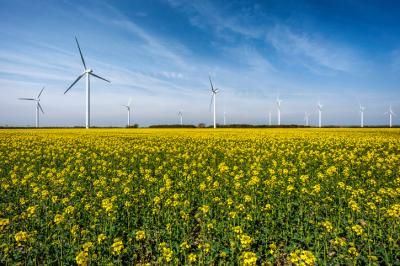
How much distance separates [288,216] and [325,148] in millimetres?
17165

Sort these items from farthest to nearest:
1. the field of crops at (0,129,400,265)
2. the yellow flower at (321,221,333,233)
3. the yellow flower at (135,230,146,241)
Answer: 1. the yellow flower at (321,221,333,233)
2. the field of crops at (0,129,400,265)
3. the yellow flower at (135,230,146,241)

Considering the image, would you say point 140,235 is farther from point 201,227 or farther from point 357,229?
point 357,229

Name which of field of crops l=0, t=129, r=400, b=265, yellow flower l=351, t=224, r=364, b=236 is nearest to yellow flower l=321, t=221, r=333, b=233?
field of crops l=0, t=129, r=400, b=265

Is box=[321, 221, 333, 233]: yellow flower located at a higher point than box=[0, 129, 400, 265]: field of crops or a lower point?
higher

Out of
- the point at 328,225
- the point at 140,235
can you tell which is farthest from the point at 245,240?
the point at 328,225

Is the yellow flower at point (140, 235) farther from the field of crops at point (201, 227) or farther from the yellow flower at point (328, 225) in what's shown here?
the yellow flower at point (328, 225)

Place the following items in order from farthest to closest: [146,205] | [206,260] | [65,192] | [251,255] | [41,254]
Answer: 1. [65,192]
2. [146,205]
3. [41,254]
4. [206,260]
5. [251,255]

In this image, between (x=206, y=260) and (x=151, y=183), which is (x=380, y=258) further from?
(x=151, y=183)

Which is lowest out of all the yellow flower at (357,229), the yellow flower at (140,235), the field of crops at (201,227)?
the field of crops at (201,227)

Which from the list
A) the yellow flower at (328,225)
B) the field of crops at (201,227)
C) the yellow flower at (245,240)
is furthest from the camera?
the yellow flower at (328,225)

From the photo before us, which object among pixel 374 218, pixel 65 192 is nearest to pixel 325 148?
pixel 374 218

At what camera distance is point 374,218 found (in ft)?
29.1

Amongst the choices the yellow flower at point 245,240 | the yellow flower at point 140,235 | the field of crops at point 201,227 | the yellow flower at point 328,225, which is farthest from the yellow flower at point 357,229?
the yellow flower at point 140,235

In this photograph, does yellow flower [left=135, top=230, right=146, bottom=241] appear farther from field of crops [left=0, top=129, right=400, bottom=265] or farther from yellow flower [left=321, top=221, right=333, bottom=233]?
yellow flower [left=321, top=221, right=333, bottom=233]
